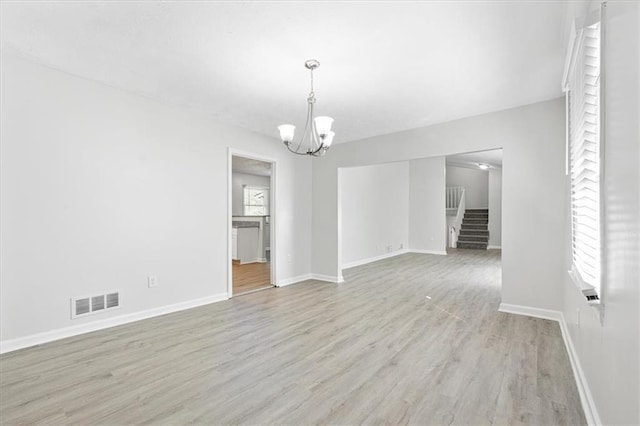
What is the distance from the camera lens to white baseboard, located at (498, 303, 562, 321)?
3.48 m

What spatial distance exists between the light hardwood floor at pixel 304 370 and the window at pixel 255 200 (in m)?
5.75

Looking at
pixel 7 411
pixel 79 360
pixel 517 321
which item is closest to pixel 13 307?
pixel 79 360

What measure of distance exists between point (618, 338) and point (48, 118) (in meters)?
4.37

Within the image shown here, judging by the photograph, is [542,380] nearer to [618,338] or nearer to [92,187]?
[618,338]

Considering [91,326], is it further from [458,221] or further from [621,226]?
[458,221]

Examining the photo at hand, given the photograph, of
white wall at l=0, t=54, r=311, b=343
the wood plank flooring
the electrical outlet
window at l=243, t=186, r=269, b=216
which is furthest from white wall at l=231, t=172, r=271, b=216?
the electrical outlet

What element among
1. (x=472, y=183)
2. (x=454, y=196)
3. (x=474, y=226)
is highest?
(x=472, y=183)

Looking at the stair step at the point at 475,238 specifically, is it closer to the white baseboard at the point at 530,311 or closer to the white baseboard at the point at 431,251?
the white baseboard at the point at 431,251

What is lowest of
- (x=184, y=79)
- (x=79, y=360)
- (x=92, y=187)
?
(x=79, y=360)

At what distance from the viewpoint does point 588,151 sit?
1.95 m

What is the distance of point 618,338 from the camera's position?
128cm

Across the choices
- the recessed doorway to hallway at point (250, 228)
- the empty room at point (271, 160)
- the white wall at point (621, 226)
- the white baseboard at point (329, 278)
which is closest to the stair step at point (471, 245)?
the empty room at point (271, 160)

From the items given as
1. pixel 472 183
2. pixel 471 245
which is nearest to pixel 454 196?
pixel 472 183

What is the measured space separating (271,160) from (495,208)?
28.7 ft
